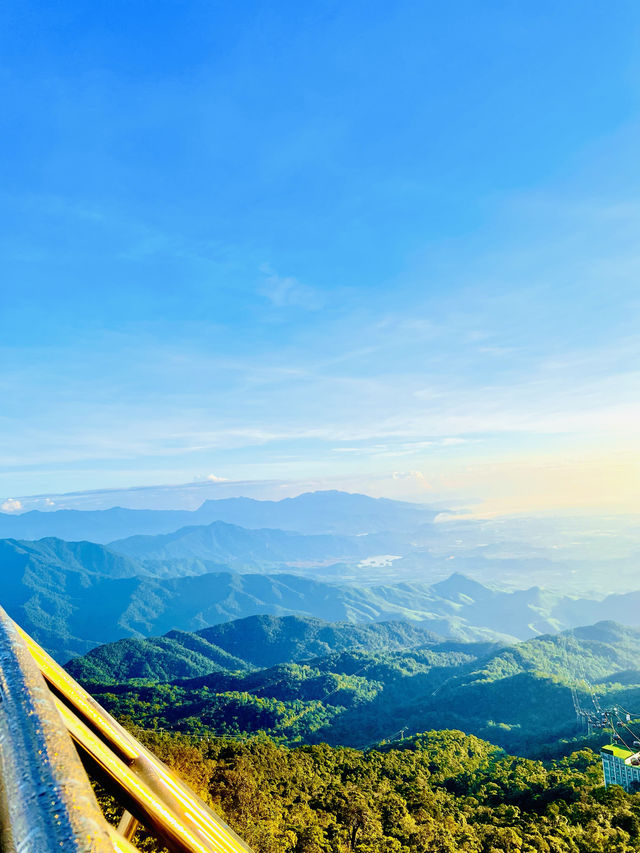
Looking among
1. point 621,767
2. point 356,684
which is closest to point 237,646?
point 356,684

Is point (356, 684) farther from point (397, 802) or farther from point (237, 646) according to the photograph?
point (397, 802)

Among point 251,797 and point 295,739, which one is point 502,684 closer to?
point 295,739

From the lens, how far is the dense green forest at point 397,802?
61.3 feet

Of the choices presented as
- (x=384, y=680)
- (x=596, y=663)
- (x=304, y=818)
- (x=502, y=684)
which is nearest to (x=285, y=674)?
(x=384, y=680)

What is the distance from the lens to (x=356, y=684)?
97.6 metres

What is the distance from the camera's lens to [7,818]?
638mm

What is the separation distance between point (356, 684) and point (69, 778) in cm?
10953

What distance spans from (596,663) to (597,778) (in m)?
103

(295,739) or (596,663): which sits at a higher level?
(295,739)

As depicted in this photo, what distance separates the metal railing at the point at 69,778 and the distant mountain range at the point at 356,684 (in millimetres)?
59213

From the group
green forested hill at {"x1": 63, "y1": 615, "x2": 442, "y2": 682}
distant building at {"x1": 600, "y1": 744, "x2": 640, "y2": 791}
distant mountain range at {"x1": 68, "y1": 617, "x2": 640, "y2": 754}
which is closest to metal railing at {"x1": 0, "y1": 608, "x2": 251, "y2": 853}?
distant building at {"x1": 600, "y1": 744, "x2": 640, "y2": 791}

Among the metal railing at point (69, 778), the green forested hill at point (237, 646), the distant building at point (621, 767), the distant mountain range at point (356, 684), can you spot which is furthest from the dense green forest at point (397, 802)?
the green forested hill at point (237, 646)

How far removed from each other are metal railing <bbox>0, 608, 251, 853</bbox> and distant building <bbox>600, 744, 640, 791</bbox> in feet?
130

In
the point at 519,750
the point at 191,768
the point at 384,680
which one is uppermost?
the point at 191,768
